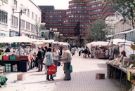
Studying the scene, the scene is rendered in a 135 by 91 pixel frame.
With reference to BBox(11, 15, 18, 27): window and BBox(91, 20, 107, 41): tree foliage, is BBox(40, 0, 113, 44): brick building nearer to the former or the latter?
BBox(91, 20, 107, 41): tree foliage

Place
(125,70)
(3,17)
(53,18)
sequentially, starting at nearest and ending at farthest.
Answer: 1. (125,70)
2. (3,17)
3. (53,18)

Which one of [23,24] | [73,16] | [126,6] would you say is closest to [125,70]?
[126,6]

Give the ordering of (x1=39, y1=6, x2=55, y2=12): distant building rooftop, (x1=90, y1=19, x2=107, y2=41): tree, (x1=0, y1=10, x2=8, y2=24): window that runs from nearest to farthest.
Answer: (x1=0, y1=10, x2=8, y2=24): window, (x1=90, y1=19, x2=107, y2=41): tree, (x1=39, y1=6, x2=55, y2=12): distant building rooftop

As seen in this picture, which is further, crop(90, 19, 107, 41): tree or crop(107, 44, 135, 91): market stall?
crop(90, 19, 107, 41): tree

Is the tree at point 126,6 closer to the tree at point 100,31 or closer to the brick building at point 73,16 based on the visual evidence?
the tree at point 100,31

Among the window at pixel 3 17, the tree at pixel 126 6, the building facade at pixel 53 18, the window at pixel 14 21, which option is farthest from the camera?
the building facade at pixel 53 18

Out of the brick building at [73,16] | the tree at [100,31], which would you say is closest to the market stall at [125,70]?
the tree at [100,31]

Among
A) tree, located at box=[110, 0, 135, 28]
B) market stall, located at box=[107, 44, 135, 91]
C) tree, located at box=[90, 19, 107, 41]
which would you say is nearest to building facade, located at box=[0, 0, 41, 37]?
tree, located at box=[110, 0, 135, 28]

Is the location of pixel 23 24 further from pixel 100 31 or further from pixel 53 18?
pixel 53 18

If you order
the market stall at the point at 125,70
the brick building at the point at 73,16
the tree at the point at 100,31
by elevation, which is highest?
the brick building at the point at 73,16

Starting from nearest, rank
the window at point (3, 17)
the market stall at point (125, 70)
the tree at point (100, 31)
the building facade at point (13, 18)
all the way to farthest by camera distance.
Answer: the market stall at point (125, 70), the window at point (3, 17), the building facade at point (13, 18), the tree at point (100, 31)

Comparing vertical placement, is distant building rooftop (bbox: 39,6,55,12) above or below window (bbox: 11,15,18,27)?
above

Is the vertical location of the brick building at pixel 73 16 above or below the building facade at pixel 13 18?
above

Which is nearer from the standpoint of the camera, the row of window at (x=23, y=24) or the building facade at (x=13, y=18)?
the building facade at (x=13, y=18)
